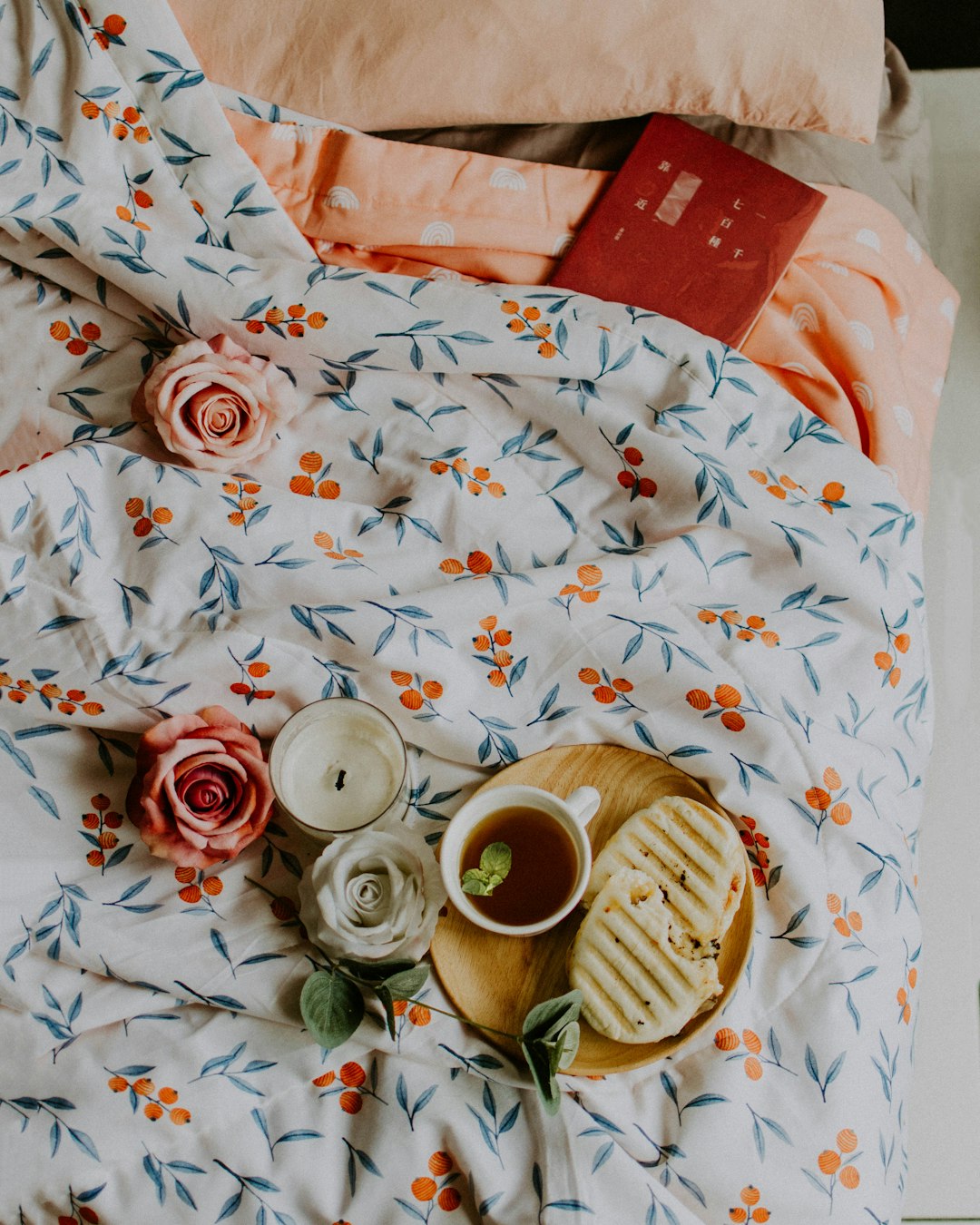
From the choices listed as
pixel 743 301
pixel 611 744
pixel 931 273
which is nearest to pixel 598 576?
pixel 611 744

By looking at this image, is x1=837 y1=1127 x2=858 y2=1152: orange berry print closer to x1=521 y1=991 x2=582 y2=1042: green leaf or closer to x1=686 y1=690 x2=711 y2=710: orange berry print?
x1=521 y1=991 x2=582 y2=1042: green leaf

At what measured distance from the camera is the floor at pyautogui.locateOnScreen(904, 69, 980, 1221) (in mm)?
952

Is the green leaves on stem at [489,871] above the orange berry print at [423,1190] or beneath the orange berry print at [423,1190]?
above

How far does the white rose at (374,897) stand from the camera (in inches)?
28.7

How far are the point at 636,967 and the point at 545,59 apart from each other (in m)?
0.82

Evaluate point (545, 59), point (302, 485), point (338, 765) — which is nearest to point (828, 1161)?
point (338, 765)

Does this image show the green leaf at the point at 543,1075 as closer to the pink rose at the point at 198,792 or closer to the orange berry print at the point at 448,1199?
the orange berry print at the point at 448,1199

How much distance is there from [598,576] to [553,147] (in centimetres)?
49

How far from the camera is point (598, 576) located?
0.83 m

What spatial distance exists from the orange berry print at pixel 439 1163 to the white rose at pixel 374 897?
0.14 meters

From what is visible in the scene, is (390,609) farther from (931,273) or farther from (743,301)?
(931,273)

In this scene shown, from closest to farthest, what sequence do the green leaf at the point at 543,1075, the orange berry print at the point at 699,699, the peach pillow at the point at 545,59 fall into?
the green leaf at the point at 543,1075 < the orange berry print at the point at 699,699 < the peach pillow at the point at 545,59

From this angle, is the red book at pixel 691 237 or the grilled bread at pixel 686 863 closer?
the grilled bread at pixel 686 863

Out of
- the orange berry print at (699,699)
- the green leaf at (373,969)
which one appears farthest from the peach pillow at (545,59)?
the green leaf at (373,969)
